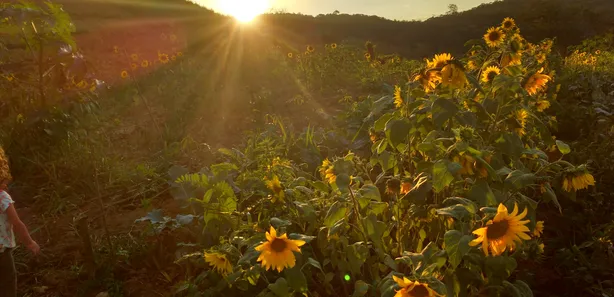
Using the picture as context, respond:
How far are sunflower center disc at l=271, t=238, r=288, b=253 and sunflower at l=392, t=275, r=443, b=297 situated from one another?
444 mm

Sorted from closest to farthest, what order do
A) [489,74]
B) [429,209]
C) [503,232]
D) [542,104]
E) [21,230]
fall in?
[503,232] → [429,209] → [489,74] → [21,230] → [542,104]

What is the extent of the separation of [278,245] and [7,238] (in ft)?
5.40

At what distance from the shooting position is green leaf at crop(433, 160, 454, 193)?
143cm

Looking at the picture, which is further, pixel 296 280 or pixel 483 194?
pixel 296 280

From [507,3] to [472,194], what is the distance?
39.5 meters

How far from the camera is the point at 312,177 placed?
3.30m

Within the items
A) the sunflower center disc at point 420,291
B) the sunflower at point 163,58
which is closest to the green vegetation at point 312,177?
the sunflower center disc at point 420,291

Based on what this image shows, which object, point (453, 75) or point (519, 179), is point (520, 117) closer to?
point (453, 75)

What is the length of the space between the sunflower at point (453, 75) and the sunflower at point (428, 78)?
0.12m

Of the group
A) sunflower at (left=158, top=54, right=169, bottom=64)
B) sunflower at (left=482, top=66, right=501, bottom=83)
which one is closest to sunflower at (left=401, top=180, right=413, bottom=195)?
sunflower at (left=482, top=66, right=501, bottom=83)

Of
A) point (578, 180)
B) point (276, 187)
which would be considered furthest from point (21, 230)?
point (578, 180)

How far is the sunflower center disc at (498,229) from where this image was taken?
1.30 metres

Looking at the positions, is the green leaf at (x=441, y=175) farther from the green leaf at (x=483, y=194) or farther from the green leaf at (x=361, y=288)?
the green leaf at (x=361, y=288)

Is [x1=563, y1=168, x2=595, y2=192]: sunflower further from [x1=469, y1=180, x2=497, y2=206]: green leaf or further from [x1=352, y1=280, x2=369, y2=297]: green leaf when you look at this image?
[x1=352, y1=280, x2=369, y2=297]: green leaf
